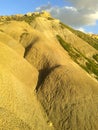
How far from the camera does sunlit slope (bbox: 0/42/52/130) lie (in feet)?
147

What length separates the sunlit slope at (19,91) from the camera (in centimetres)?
4473

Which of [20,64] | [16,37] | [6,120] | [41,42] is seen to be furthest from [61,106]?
[16,37]

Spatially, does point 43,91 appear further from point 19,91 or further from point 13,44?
point 13,44

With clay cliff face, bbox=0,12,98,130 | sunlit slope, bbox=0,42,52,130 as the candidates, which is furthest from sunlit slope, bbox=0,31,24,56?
sunlit slope, bbox=0,42,52,130

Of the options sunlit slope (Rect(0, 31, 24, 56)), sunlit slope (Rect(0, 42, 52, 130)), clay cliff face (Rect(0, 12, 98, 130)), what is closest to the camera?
sunlit slope (Rect(0, 42, 52, 130))

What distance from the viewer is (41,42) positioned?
7394 centimetres

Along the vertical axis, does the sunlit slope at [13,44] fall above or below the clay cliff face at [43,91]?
above

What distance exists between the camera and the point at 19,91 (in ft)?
164

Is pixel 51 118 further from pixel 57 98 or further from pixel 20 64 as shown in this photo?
pixel 20 64

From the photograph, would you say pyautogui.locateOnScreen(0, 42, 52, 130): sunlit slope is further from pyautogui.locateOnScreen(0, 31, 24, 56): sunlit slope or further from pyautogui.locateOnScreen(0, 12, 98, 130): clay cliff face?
pyautogui.locateOnScreen(0, 31, 24, 56): sunlit slope

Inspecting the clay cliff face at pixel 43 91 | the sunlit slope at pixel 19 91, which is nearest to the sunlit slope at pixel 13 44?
the clay cliff face at pixel 43 91

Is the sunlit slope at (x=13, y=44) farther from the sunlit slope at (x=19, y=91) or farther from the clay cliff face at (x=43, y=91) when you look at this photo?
the sunlit slope at (x=19, y=91)

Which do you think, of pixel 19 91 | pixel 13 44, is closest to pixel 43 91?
pixel 19 91

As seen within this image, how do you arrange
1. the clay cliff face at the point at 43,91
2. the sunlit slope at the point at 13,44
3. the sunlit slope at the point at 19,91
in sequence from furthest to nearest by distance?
the sunlit slope at the point at 13,44
the clay cliff face at the point at 43,91
the sunlit slope at the point at 19,91
